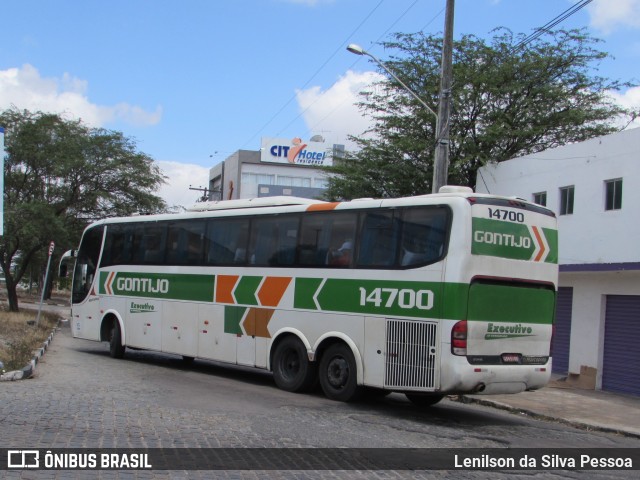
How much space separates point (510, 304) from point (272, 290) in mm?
4671

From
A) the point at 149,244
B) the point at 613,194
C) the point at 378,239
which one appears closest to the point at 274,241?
the point at 378,239

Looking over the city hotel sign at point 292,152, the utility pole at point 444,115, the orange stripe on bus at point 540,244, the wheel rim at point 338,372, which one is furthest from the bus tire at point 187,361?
the city hotel sign at point 292,152

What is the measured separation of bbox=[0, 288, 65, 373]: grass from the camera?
1402 cm

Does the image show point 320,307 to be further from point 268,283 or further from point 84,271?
point 84,271

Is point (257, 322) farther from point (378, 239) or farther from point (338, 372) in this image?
point (378, 239)

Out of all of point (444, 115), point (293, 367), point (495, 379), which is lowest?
point (293, 367)

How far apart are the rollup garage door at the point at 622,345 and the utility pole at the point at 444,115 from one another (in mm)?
5576

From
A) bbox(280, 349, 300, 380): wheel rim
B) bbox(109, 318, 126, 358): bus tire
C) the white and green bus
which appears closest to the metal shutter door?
the white and green bus

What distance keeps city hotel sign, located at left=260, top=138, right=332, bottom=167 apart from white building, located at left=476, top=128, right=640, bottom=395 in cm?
5413

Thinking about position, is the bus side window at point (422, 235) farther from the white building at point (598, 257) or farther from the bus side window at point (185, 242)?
the white building at point (598, 257)

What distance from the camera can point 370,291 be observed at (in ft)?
38.6

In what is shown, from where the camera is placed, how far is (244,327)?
47.1ft

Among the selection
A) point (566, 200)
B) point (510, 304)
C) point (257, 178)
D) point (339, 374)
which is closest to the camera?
point (510, 304)

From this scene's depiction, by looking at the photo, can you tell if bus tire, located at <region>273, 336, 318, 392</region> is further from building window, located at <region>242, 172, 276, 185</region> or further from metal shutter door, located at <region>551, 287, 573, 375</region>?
building window, located at <region>242, 172, 276, 185</region>
